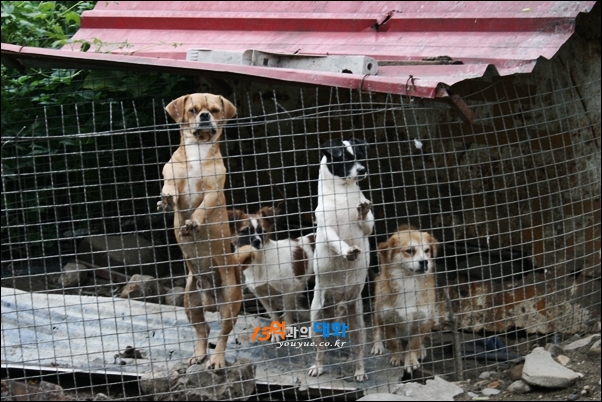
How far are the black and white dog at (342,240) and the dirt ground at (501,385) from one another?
0.66 meters

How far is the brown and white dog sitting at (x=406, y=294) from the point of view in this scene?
6508mm

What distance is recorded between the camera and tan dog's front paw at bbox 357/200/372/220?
606 cm

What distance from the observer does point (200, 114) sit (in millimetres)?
6035

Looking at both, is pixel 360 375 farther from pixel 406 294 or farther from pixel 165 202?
pixel 165 202

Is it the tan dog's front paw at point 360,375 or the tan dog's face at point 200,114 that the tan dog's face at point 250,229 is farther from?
the tan dog's front paw at point 360,375

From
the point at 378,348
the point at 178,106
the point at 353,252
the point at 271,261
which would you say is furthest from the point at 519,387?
the point at 178,106

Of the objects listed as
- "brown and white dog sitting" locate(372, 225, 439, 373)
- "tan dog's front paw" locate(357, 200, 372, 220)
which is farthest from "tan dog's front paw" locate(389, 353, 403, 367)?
"tan dog's front paw" locate(357, 200, 372, 220)

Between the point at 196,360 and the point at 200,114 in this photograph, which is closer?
the point at 200,114

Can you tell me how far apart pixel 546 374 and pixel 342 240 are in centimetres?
177

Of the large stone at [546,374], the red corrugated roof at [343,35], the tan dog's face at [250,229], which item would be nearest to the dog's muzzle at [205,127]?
the red corrugated roof at [343,35]

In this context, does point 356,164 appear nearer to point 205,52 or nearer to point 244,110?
point 205,52

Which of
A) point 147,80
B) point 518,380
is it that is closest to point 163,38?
point 147,80

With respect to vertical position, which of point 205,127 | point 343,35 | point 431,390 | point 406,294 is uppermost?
point 343,35

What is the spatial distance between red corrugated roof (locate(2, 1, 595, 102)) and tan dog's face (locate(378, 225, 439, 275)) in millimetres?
1315
